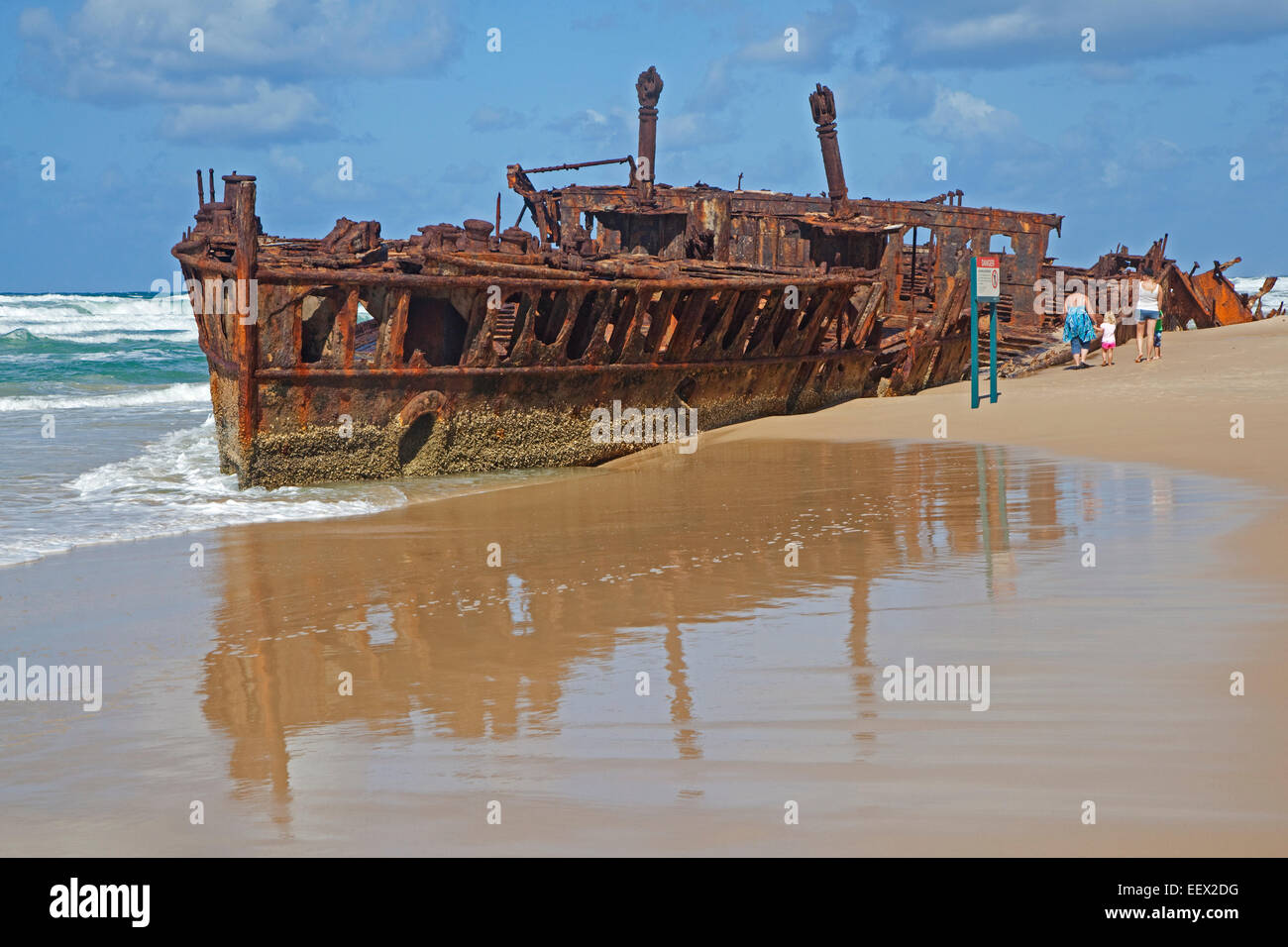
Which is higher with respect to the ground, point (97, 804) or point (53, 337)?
point (53, 337)

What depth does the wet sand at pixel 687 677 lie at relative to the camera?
10.4 feet

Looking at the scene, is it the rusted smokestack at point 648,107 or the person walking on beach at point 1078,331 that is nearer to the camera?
the person walking on beach at point 1078,331

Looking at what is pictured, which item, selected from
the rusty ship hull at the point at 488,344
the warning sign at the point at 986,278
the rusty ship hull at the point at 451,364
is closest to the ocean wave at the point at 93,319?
the rusty ship hull at the point at 488,344

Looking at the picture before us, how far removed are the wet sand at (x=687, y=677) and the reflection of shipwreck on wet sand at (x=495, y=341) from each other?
205 centimetres

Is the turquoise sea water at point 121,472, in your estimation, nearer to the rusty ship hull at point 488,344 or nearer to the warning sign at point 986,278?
the rusty ship hull at point 488,344

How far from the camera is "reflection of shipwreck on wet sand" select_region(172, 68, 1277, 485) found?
10.5 m

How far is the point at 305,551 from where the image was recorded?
303 inches

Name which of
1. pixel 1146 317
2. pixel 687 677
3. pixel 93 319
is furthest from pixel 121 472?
pixel 93 319

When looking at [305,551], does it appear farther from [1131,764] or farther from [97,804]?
[1131,764]

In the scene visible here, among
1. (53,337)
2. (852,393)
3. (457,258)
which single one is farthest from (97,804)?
(53,337)

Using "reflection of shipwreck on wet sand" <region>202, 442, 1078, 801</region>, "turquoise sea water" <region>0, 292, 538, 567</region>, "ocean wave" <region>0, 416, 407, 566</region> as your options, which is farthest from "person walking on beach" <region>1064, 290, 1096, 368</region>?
"ocean wave" <region>0, 416, 407, 566</region>

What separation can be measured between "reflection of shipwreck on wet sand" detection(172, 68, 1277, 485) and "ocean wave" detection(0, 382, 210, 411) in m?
10.1

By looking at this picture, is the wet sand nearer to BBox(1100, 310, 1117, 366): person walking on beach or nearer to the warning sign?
the warning sign
